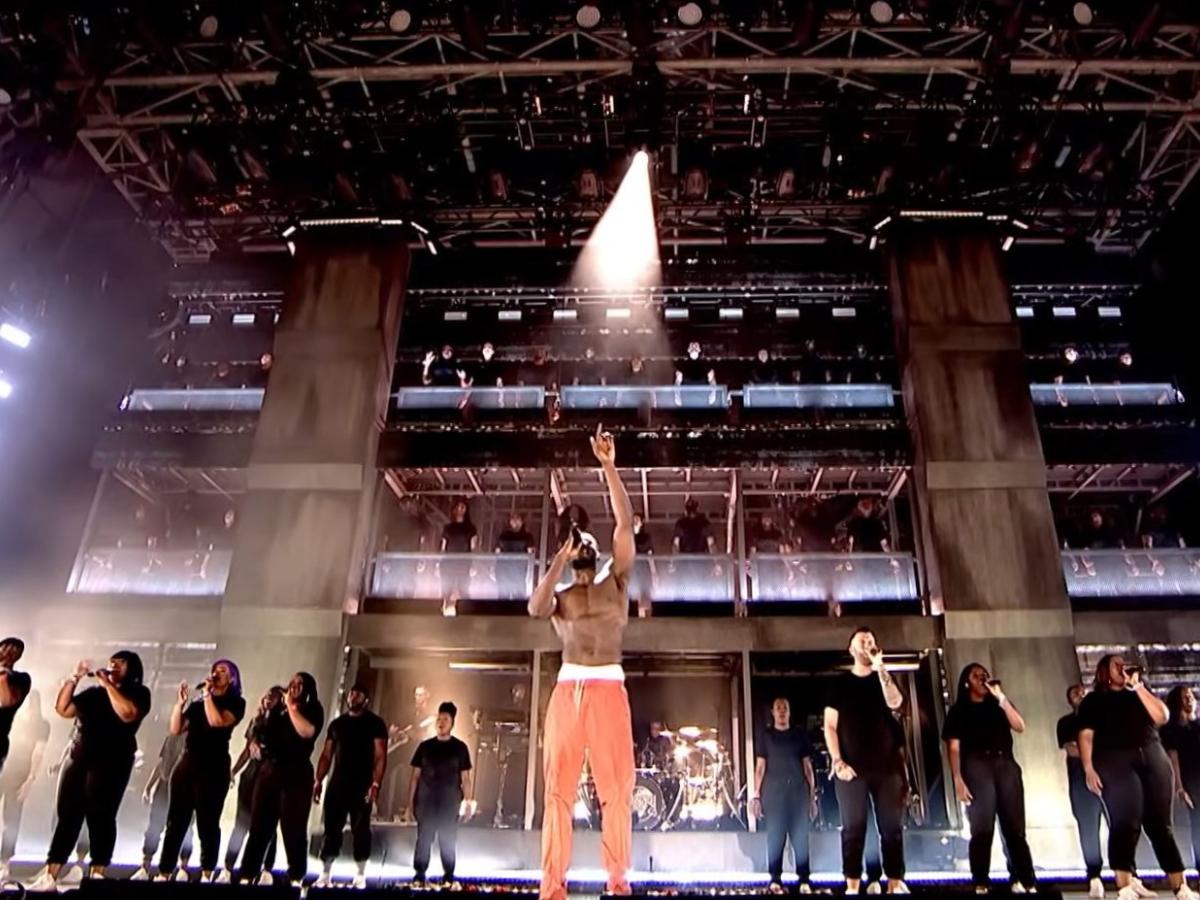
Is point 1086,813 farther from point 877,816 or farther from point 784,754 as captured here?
point 784,754

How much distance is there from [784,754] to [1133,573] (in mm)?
7242

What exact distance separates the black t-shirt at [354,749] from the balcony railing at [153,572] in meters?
5.92

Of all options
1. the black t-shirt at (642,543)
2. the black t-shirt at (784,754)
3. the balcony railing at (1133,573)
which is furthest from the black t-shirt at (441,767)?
the balcony railing at (1133,573)

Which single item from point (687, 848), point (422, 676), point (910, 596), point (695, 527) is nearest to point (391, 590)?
point (422, 676)

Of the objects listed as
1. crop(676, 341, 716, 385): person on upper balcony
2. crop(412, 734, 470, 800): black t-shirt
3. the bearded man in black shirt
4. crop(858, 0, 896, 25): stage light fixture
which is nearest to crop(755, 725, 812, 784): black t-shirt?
the bearded man in black shirt

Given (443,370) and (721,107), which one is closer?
(721,107)

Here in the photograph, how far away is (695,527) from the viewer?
1209 cm

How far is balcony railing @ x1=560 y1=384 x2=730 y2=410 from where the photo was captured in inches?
514

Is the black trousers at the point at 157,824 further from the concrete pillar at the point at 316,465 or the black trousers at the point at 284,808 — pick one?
the concrete pillar at the point at 316,465

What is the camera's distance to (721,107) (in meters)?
12.4

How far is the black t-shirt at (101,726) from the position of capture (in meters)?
5.47

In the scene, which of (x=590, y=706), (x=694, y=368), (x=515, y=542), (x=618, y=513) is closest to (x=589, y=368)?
(x=694, y=368)

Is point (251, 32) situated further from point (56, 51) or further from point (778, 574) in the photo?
point (778, 574)

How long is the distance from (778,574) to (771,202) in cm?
562
